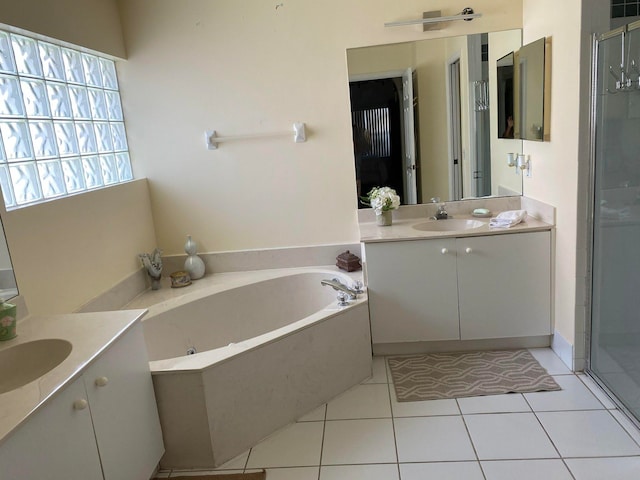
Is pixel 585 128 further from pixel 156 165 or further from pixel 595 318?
pixel 156 165

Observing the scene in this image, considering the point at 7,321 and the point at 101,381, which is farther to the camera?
the point at 7,321

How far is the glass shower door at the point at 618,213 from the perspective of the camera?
84.4 inches

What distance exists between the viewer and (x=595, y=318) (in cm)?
251

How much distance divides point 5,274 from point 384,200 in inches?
79.8

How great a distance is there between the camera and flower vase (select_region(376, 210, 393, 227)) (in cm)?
314

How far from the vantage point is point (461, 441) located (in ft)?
7.20

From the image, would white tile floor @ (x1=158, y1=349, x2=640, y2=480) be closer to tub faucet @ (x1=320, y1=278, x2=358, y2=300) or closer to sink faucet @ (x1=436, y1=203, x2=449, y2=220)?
tub faucet @ (x1=320, y1=278, x2=358, y2=300)

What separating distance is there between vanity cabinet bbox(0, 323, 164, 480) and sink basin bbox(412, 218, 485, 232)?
1.85m

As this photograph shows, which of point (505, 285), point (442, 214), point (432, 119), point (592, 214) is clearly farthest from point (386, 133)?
point (592, 214)

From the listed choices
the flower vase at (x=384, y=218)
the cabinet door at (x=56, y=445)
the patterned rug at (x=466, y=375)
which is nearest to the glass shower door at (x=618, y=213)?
the patterned rug at (x=466, y=375)

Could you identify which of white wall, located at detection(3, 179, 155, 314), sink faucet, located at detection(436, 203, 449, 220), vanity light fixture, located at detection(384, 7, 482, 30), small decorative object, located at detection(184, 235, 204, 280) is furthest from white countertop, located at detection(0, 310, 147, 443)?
vanity light fixture, located at detection(384, 7, 482, 30)

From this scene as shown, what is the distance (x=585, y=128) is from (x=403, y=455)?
171 centimetres

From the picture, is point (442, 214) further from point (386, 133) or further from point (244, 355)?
point (244, 355)

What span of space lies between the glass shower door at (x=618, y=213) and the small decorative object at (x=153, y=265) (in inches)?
99.0
